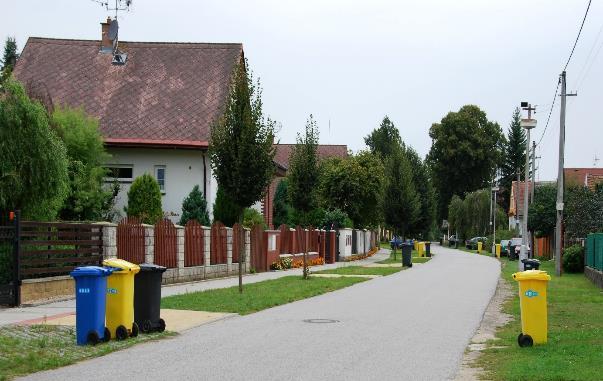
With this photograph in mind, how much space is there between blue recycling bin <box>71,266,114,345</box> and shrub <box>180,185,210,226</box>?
2233 centimetres

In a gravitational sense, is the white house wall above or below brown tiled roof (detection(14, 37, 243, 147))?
below

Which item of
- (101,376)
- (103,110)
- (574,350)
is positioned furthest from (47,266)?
(103,110)

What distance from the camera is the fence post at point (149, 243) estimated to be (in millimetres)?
22594

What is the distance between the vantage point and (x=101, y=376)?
9117 millimetres

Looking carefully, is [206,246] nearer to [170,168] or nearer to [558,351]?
[170,168]

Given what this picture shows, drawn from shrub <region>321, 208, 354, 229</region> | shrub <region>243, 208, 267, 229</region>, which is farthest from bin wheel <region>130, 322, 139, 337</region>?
shrub <region>321, 208, 354, 229</region>

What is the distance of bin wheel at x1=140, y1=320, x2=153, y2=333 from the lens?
41.3 ft

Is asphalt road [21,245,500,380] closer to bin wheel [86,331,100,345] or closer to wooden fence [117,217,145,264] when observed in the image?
bin wheel [86,331,100,345]

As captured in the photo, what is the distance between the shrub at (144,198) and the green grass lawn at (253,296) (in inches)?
285

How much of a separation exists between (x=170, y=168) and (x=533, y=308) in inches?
1001

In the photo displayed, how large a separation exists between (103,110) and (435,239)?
102 meters

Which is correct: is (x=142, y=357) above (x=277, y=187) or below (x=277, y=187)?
below

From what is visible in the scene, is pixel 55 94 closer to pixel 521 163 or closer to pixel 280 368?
pixel 280 368

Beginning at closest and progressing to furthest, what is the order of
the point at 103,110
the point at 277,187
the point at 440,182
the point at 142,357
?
the point at 142,357, the point at 103,110, the point at 277,187, the point at 440,182
